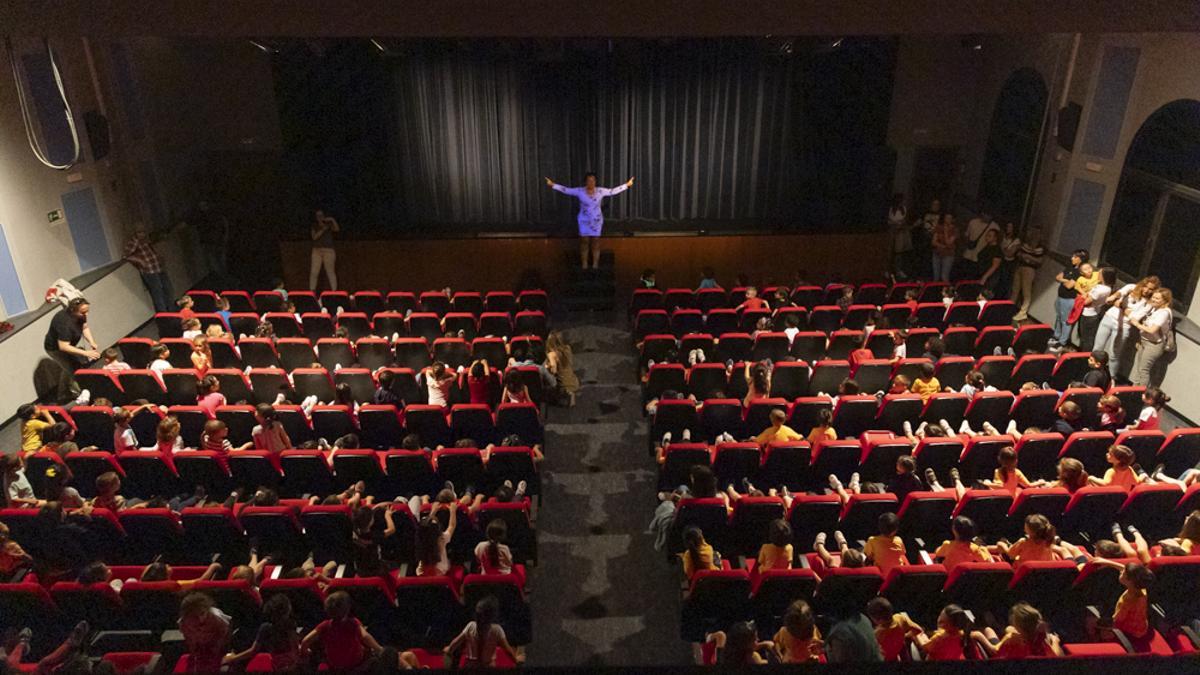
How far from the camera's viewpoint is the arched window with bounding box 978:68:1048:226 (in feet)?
38.7

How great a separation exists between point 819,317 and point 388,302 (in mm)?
5782

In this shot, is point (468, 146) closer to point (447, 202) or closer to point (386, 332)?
point (447, 202)

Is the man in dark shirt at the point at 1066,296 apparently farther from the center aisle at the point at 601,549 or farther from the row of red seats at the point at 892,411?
the center aisle at the point at 601,549

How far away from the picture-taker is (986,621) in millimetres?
4852

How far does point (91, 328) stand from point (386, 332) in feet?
13.5

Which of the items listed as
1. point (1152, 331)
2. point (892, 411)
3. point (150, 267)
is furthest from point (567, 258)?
point (1152, 331)

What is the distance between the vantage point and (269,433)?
21.0 ft

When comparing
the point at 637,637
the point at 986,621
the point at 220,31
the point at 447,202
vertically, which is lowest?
the point at 637,637

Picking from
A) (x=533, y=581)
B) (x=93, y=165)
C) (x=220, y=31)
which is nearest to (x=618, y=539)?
(x=533, y=581)

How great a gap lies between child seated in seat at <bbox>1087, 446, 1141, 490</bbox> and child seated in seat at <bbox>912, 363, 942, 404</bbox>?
170cm

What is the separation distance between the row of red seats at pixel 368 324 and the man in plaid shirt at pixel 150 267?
1.99m

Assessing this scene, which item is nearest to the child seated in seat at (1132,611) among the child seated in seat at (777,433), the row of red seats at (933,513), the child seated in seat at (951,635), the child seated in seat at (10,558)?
the child seated in seat at (951,635)

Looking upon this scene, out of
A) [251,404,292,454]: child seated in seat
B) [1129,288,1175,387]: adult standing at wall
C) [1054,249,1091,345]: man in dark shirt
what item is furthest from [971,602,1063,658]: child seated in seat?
[1054,249,1091,345]: man in dark shirt

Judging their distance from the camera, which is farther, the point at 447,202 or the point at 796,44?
the point at 447,202
